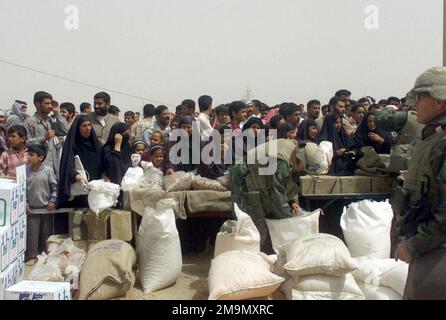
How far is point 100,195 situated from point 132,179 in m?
0.39

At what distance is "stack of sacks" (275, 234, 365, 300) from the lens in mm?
3172

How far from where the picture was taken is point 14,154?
462 cm

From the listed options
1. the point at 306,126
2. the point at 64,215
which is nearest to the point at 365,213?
the point at 306,126

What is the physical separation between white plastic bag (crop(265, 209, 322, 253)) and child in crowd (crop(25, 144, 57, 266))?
2.09 metres

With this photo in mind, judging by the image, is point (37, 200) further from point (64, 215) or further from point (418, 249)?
point (418, 249)

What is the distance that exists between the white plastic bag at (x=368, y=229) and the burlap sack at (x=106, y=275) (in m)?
1.77

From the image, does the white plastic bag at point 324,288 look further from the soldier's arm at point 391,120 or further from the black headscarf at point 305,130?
the black headscarf at point 305,130

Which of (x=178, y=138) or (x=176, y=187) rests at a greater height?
(x=178, y=138)

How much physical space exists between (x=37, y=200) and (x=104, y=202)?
757 millimetres

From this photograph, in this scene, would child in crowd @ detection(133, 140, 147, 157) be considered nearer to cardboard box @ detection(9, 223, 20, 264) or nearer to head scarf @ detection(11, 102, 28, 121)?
cardboard box @ detection(9, 223, 20, 264)

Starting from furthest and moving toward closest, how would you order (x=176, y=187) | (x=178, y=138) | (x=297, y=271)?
(x=178, y=138) → (x=176, y=187) → (x=297, y=271)

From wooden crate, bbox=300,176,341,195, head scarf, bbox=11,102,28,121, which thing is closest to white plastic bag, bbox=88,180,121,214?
wooden crate, bbox=300,176,341,195

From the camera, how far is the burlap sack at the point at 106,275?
3494mm
